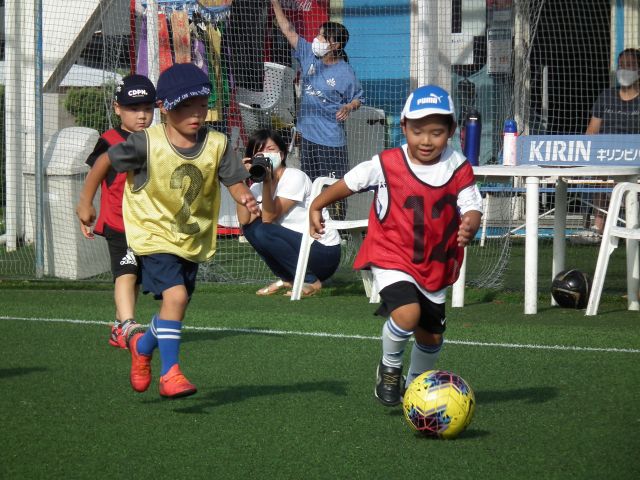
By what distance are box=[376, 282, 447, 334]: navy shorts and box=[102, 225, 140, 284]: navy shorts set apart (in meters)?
2.10

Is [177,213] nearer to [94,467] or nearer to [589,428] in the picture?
[94,467]

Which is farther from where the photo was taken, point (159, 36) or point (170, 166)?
point (159, 36)

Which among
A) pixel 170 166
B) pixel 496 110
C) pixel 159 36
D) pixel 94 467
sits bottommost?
pixel 94 467

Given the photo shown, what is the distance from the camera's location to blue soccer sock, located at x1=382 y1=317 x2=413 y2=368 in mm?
5121

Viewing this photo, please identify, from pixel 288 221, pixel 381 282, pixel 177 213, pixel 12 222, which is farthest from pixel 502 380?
pixel 12 222

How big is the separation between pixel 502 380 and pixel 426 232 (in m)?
1.23

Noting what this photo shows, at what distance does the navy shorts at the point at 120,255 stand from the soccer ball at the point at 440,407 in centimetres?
255

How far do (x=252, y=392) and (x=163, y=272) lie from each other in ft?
2.58

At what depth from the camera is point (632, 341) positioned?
7.10 metres

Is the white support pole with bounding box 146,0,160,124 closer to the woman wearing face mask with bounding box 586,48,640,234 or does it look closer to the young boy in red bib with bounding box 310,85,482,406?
the woman wearing face mask with bounding box 586,48,640,234

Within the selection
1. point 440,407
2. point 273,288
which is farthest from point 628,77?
point 440,407

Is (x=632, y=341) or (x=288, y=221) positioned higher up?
(x=288, y=221)

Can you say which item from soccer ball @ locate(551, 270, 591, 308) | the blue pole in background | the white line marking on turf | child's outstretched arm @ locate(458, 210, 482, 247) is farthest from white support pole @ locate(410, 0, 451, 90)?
child's outstretched arm @ locate(458, 210, 482, 247)

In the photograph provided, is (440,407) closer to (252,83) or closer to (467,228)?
(467,228)
